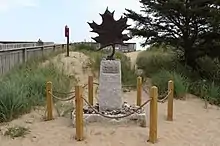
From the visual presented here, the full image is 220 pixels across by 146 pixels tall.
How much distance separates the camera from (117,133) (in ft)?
24.3

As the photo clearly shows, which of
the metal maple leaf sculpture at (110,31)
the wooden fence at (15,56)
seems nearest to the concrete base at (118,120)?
the metal maple leaf sculpture at (110,31)

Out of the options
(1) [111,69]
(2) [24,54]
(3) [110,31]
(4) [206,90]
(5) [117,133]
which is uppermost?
(3) [110,31]

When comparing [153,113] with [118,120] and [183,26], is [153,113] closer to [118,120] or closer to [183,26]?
[118,120]

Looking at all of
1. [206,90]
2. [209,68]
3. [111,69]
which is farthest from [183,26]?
[111,69]

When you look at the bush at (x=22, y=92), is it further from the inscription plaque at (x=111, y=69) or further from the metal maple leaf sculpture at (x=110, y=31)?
the metal maple leaf sculpture at (x=110, y=31)

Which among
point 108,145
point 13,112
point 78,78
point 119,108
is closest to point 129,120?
point 119,108

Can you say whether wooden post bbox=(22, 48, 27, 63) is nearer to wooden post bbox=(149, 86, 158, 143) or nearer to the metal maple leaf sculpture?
the metal maple leaf sculpture

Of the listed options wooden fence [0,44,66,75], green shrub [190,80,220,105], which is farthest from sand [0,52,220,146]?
wooden fence [0,44,66,75]

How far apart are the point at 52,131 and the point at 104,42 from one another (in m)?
2.34

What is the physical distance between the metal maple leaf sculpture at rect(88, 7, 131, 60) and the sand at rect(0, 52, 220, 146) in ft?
6.02

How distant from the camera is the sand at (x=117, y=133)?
6965mm

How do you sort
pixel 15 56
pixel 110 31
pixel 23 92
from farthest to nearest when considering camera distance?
1. pixel 15 56
2. pixel 23 92
3. pixel 110 31

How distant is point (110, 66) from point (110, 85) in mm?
424

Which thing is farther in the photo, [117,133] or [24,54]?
[24,54]
